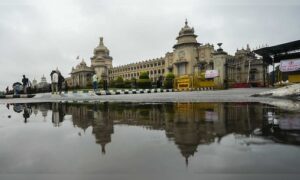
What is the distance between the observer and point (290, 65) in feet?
108

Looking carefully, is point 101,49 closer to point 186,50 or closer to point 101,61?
point 101,61

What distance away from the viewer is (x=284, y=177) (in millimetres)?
2299

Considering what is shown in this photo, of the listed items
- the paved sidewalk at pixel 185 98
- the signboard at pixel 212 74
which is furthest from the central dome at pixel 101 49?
the paved sidewalk at pixel 185 98

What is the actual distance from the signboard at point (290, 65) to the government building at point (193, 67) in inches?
191

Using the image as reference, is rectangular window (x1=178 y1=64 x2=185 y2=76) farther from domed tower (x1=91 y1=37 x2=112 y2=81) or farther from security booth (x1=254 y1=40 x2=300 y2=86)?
security booth (x1=254 y1=40 x2=300 y2=86)

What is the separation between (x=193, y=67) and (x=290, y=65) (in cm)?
3464

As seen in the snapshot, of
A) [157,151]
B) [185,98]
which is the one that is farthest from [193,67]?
[157,151]

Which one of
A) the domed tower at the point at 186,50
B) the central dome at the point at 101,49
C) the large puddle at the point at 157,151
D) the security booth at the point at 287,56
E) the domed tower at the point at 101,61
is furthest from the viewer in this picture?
the central dome at the point at 101,49

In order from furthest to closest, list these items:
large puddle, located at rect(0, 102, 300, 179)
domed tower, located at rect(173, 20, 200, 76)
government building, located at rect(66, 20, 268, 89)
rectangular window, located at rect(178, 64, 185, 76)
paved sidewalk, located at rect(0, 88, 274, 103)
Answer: rectangular window, located at rect(178, 64, 185, 76) < domed tower, located at rect(173, 20, 200, 76) < government building, located at rect(66, 20, 268, 89) < paved sidewalk, located at rect(0, 88, 274, 103) < large puddle, located at rect(0, 102, 300, 179)

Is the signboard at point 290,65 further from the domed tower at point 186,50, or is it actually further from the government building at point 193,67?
the domed tower at point 186,50

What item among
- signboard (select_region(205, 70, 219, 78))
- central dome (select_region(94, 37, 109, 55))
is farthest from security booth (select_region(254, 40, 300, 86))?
central dome (select_region(94, 37, 109, 55))

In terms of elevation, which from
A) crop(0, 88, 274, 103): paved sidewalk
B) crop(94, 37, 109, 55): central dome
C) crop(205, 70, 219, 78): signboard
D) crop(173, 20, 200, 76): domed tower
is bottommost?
crop(0, 88, 274, 103): paved sidewalk

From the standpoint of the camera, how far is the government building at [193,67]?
1667 inches

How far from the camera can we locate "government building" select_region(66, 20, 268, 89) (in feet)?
139
